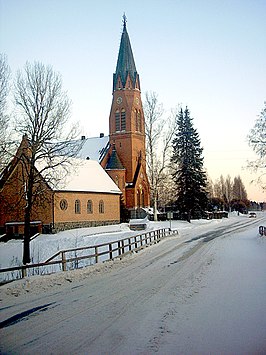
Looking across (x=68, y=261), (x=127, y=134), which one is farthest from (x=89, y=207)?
(x=68, y=261)

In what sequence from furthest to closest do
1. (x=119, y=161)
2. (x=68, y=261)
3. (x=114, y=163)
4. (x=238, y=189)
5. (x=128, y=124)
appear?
1. (x=238, y=189)
2. (x=128, y=124)
3. (x=119, y=161)
4. (x=114, y=163)
5. (x=68, y=261)

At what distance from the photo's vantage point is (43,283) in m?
12.8

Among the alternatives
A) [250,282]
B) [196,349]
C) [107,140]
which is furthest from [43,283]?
[107,140]

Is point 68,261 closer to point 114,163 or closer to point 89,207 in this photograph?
point 89,207

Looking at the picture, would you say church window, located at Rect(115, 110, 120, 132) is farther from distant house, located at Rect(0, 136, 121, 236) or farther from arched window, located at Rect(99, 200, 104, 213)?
arched window, located at Rect(99, 200, 104, 213)

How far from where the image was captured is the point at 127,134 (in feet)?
199

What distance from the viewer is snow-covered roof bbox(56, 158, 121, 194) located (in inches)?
1706

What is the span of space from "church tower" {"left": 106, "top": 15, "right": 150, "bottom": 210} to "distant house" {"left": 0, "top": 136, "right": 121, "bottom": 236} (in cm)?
991

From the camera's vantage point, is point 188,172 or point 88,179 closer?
point 88,179

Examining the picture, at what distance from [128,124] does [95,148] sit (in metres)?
6.59

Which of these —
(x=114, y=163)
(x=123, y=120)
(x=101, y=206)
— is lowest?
(x=101, y=206)

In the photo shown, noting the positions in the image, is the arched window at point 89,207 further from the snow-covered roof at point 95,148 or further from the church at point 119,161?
the snow-covered roof at point 95,148

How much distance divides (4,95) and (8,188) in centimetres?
1836

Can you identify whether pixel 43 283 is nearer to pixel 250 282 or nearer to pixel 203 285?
pixel 203 285
